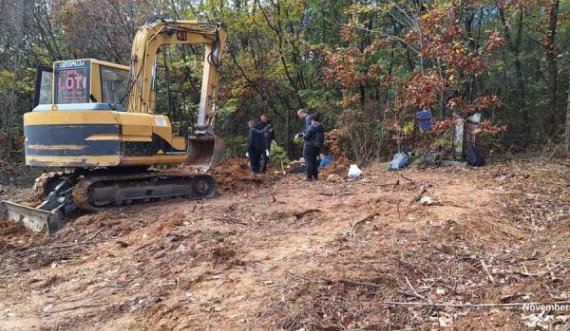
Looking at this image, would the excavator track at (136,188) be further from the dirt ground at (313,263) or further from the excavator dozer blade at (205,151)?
the dirt ground at (313,263)

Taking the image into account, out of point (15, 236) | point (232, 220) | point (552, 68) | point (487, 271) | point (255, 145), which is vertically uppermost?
point (552, 68)

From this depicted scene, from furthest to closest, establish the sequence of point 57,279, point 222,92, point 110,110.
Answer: point 222,92 → point 110,110 → point 57,279

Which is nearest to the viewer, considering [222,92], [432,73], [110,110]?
[110,110]

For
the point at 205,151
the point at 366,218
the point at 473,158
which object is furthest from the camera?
the point at 473,158

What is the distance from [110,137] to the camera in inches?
353

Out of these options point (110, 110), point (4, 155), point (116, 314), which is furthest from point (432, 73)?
point (4, 155)

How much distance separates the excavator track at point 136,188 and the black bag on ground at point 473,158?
17.2 feet

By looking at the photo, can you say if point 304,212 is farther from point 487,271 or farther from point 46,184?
point 46,184

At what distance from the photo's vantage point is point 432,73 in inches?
471

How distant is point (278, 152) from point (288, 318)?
38.7 feet

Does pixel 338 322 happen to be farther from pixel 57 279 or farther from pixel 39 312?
pixel 57 279

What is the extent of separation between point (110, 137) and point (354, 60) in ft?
23.7

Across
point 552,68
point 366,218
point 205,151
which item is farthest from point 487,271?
point 552,68

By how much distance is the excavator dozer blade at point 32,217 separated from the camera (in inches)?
320
